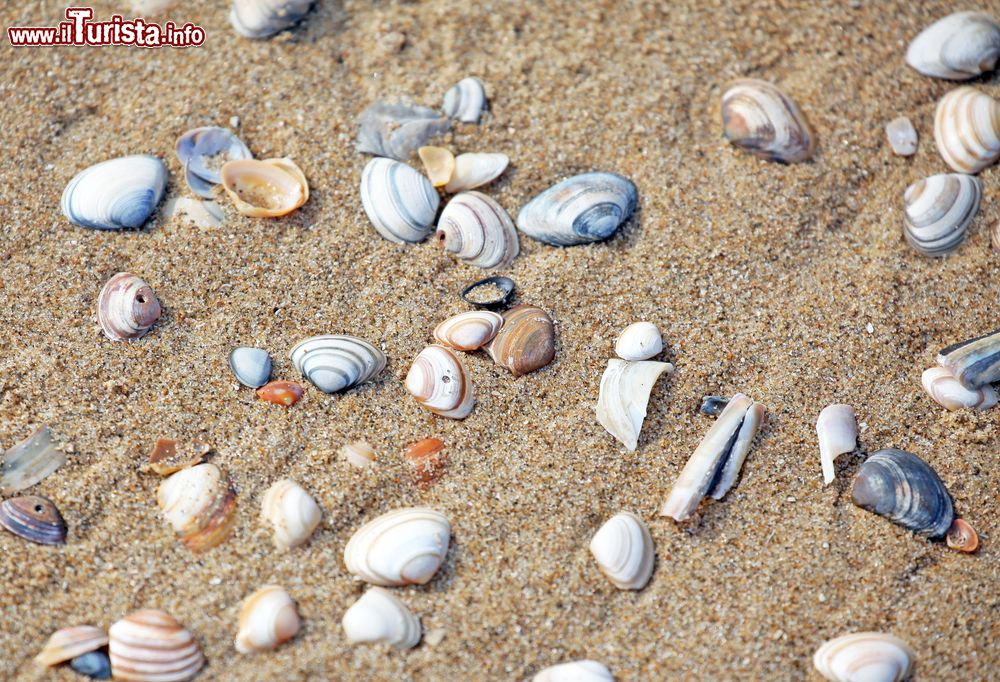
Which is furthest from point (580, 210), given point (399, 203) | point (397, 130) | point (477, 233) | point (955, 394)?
point (955, 394)

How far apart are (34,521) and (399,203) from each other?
1394 mm

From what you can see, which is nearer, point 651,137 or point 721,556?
point 721,556

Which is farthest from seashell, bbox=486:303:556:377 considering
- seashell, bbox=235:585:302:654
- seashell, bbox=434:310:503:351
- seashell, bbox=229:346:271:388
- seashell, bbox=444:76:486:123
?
seashell, bbox=235:585:302:654

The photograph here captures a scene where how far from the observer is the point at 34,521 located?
2.20m

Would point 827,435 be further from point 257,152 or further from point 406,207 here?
point 257,152

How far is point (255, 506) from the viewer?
2.27 metres

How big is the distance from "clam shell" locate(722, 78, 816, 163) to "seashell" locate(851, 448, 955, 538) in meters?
1.09

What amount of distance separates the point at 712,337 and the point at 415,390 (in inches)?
36.9

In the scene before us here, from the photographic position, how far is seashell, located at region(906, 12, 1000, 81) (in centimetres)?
289

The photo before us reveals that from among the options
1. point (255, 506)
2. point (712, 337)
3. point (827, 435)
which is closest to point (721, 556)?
point (827, 435)

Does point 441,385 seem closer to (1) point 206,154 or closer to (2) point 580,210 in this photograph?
(2) point 580,210

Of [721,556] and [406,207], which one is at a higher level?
[406,207]

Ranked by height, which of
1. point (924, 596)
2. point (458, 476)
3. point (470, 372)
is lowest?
point (924, 596)

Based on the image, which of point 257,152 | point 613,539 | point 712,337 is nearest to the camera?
point 613,539
